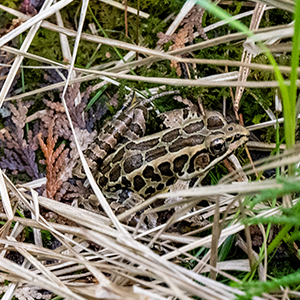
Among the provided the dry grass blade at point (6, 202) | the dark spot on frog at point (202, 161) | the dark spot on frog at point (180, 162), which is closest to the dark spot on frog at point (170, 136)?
the dark spot on frog at point (180, 162)

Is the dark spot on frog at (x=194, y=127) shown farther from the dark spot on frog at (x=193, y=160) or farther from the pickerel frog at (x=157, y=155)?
the dark spot on frog at (x=193, y=160)

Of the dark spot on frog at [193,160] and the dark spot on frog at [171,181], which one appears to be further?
the dark spot on frog at [171,181]

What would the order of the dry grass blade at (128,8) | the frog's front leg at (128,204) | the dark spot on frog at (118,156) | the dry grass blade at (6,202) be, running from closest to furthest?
the dry grass blade at (6,202) < the frog's front leg at (128,204) < the dark spot on frog at (118,156) < the dry grass blade at (128,8)

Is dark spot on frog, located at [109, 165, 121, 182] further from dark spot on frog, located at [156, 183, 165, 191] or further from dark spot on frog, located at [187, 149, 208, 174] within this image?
dark spot on frog, located at [187, 149, 208, 174]

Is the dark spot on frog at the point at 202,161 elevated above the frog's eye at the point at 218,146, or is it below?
below

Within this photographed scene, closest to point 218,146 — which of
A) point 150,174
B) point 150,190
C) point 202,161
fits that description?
point 202,161

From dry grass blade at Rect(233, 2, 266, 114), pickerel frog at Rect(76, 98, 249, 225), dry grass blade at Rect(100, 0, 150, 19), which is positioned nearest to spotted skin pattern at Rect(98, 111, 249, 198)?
pickerel frog at Rect(76, 98, 249, 225)

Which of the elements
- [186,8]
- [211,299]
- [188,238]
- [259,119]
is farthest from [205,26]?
[211,299]
